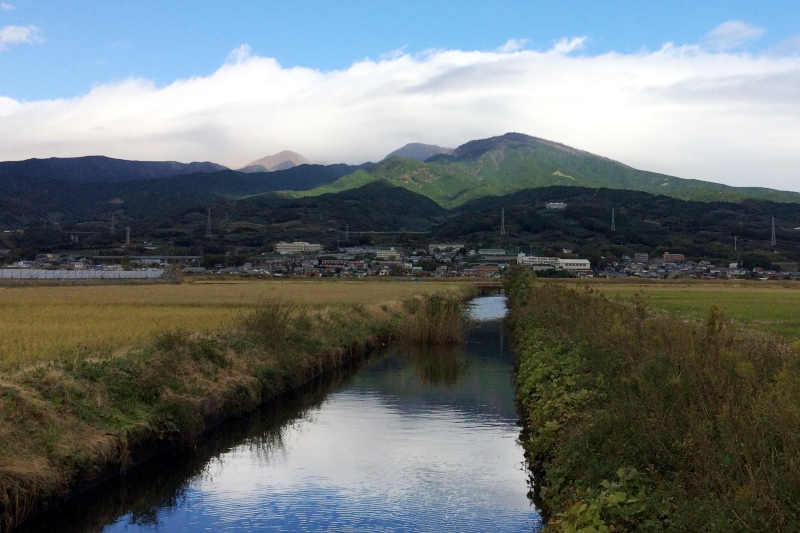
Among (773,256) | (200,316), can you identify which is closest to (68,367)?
(200,316)

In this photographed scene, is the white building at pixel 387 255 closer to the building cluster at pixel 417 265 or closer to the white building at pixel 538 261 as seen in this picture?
the building cluster at pixel 417 265

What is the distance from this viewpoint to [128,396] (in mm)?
14047

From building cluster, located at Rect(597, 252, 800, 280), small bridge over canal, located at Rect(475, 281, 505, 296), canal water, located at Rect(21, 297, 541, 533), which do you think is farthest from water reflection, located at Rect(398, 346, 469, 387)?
building cluster, located at Rect(597, 252, 800, 280)

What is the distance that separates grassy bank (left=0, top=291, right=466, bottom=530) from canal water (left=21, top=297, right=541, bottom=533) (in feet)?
1.60

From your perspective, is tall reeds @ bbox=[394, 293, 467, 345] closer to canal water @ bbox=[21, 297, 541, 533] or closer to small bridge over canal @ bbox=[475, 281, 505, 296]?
canal water @ bbox=[21, 297, 541, 533]

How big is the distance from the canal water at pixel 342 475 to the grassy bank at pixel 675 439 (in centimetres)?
140

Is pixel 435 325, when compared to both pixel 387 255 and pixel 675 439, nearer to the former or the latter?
pixel 675 439

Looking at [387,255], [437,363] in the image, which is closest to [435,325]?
[437,363]

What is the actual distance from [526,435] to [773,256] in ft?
386

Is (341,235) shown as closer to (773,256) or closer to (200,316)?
(773,256)

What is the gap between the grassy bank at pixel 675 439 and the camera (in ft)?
20.0

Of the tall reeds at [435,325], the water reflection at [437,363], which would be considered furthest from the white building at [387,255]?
the water reflection at [437,363]

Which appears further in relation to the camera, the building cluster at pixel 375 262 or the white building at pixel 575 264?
the white building at pixel 575 264

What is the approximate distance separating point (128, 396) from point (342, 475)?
13.3 ft
